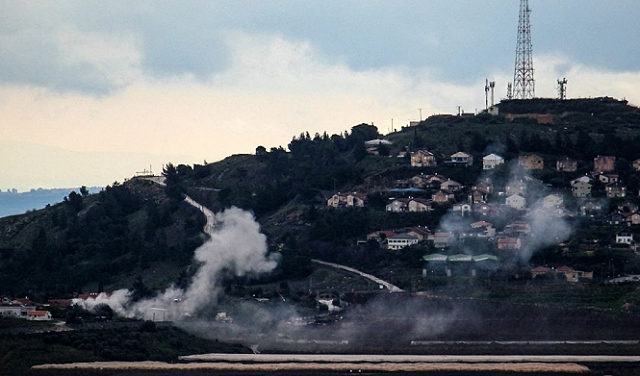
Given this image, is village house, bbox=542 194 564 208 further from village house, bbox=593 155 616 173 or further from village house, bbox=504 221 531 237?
village house, bbox=593 155 616 173

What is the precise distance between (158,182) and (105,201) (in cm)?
870

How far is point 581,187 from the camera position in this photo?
130375mm

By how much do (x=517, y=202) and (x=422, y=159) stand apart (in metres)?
15.2

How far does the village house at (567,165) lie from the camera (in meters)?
137

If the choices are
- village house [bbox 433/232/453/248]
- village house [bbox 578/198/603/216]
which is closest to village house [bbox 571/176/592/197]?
village house [bbox 578/198/603/216]

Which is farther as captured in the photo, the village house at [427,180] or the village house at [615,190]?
the village house at [427,180]

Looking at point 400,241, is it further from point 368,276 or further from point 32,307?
point 32,307

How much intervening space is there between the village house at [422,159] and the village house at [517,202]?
13750mm

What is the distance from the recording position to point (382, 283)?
110625 mm

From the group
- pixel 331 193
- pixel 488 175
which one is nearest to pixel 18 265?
pixel 331 193

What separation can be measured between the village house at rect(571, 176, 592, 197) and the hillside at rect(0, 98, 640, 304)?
0.86 metres

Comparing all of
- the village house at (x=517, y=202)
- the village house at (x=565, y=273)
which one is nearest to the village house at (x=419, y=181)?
the village house at (x=517, y=202)

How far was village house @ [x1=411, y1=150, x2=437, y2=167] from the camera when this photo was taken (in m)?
141

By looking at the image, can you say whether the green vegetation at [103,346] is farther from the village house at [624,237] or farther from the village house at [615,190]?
the village house at [615,190]
